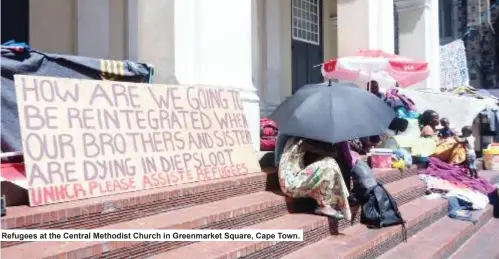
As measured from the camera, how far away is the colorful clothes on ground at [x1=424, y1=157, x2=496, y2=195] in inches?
292

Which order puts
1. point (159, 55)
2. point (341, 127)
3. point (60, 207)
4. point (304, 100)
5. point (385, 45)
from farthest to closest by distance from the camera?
point (385, 45), point (159, 55), point (304, 100), point (341, 127), point (60, 207)

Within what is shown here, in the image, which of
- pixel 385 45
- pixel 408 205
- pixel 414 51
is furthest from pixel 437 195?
pixel 414 51

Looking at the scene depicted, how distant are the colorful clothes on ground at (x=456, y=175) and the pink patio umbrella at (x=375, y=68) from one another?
1.70 m

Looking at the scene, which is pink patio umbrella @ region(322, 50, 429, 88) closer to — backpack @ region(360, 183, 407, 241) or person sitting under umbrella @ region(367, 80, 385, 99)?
person sitting under umbrella @ region(367, 80, 385, 99)

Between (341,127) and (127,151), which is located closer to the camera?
(127,151)

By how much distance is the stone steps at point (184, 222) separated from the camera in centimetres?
296

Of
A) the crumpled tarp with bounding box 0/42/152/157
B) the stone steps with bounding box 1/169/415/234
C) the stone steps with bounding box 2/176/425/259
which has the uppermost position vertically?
the crumpled tarp with bounding box 0/42/152/157

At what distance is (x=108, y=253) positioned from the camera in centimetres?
312

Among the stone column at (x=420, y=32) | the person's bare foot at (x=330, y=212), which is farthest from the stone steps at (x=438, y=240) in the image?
the stone column at (x=420, y=32)

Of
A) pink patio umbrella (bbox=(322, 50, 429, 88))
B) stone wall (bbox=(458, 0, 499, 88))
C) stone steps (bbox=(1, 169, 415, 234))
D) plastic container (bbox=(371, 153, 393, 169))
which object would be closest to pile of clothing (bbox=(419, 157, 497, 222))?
plastic container (bbox=(371, 153, 393, 169))

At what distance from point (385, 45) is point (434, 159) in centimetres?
277

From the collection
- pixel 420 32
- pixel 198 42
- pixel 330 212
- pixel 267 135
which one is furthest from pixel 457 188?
pixel 420 32

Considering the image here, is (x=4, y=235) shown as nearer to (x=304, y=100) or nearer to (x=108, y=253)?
(x=108, y=253)

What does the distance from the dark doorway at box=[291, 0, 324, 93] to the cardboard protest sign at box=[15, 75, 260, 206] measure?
275 inches
